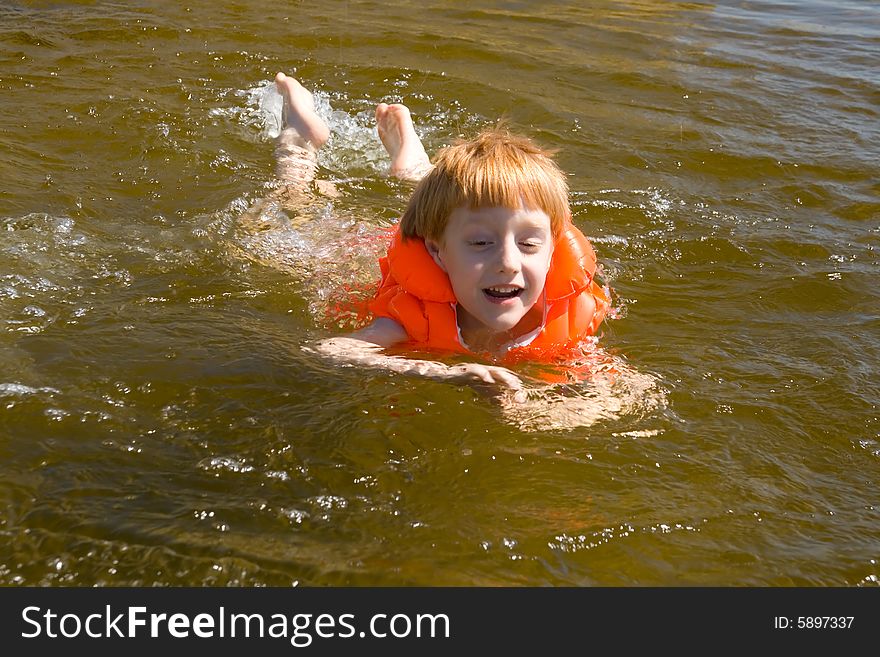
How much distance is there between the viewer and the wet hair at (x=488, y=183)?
4.01m

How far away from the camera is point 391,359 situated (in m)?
4.16

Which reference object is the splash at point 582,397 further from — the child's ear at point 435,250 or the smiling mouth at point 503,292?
the child's ear at point 435,250

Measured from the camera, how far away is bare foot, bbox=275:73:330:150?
6.52 meters

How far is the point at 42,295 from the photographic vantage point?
15.1ft

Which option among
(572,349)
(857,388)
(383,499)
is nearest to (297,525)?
(383,499)

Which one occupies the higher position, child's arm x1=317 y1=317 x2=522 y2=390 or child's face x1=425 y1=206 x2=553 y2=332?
child's face x1=425 y1=206 x2=553 y2=332

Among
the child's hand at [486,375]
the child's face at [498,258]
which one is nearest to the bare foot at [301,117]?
the child's face at [498,258]

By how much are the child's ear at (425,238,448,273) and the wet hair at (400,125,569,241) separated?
35 millimetres

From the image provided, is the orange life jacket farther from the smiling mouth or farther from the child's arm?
the smiling mouth

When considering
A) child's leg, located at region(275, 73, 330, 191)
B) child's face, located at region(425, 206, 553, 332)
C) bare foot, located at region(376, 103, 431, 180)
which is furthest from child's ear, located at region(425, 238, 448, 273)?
child's leg, located at region(275, 73, 330, 191)

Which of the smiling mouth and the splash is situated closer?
the splash

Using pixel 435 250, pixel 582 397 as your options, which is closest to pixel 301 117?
pixel 435 250

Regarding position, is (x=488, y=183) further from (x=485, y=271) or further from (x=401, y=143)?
(x=401, y=143)
